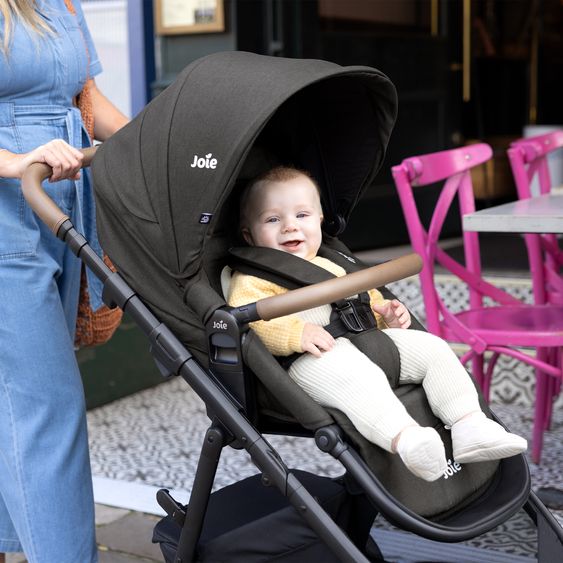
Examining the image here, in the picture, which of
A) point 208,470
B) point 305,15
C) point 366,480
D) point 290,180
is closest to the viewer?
point 366,480

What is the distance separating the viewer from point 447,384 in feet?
6.59

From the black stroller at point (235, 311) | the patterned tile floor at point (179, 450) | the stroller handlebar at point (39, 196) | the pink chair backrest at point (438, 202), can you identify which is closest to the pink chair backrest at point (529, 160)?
the pink chair backrest at point (438, 202)

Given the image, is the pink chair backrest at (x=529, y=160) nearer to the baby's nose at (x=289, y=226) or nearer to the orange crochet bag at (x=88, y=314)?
the baby's nose at (x=289, y=226)

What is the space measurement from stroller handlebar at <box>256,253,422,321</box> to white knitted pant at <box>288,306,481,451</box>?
0.68 ft

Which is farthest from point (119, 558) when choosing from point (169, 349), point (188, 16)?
point (188, 16)

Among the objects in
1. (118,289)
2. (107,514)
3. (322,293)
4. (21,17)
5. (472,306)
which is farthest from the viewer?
(472,306)

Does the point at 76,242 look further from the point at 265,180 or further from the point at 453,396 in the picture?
the point at 453,396

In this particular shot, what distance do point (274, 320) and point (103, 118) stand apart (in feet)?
2.62

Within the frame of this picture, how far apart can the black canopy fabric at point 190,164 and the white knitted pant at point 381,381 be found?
0.24 meters

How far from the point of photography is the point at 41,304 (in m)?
2.14

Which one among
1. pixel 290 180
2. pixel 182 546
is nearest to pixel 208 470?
pixel 182 546

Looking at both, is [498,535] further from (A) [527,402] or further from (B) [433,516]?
(A) [527,402]

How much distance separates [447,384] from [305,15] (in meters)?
3.53

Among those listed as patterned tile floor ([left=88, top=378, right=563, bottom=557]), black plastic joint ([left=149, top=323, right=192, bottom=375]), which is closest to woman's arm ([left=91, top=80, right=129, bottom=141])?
black plastic joint ([left=149, top=323, right=192, bottom=375])
